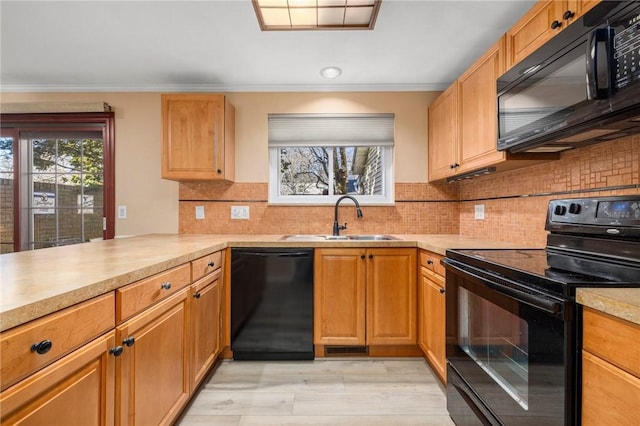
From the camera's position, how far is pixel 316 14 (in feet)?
5.90

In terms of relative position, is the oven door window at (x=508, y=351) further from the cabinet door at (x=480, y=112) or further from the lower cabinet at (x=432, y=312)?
the cabinet door at (x=480, y=112)

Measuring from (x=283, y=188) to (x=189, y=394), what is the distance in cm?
185

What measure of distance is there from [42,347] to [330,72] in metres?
2.46

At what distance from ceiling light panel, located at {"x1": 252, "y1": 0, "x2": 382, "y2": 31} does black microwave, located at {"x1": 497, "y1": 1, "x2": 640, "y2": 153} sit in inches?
33.8

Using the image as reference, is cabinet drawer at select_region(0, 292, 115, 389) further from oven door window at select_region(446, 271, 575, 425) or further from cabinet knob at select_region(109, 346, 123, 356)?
oven door window at select_region(446, 271, 575, 425)

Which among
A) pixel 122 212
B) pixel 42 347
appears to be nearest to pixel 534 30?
pixel 42 347

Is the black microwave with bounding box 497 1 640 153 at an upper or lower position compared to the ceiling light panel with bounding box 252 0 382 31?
lower

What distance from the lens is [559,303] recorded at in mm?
882

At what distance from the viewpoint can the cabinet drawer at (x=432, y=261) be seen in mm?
1878

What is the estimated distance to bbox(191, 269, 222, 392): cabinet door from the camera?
5.65 ft

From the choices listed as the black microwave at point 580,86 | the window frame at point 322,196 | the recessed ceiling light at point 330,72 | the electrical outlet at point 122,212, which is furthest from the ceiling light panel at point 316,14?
the electrical outlet at point 122,212

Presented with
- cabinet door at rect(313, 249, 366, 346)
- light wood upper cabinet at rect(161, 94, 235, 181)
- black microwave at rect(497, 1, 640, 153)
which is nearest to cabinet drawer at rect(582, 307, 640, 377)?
black microwave at rect(497, 1, 640, 153)

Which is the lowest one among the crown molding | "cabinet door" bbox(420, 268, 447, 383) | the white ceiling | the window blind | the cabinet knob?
"cabinet door" bbox(420, 268, 447, 383)

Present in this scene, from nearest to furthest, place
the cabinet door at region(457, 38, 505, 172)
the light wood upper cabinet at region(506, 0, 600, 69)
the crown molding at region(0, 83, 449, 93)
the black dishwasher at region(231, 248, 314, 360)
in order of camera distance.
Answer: the light wood upper cabinet at region(506, 0, 600, 69) → the cabinet door at region(457, 38, 505, 172) → the black dishwasher at region(231, 248, 314, 360) → the crown molding at region(0, 83, 449, 93)
